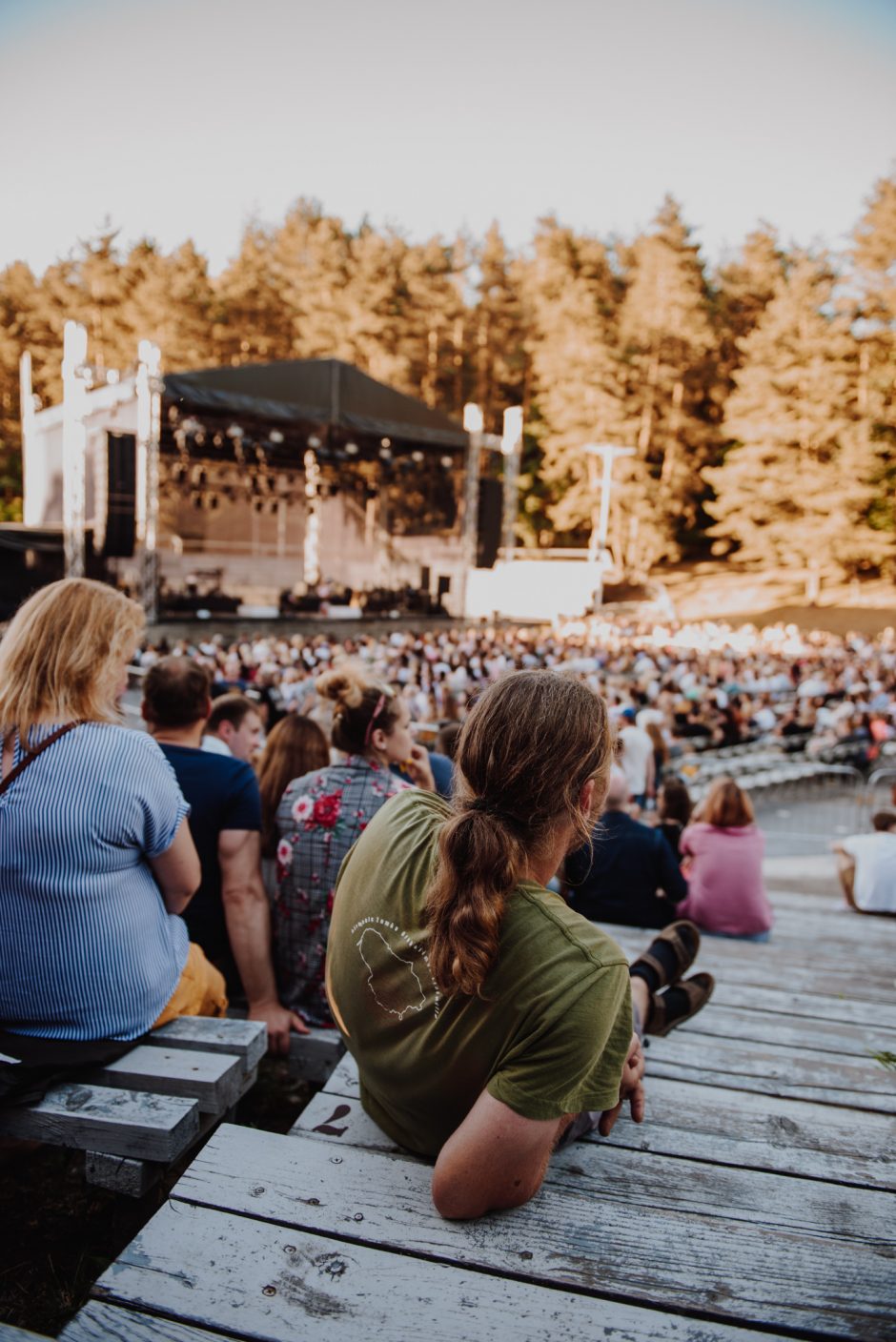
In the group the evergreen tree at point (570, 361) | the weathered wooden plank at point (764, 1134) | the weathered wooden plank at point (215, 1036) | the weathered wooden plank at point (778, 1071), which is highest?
the evergreen tree at point (570, 361)

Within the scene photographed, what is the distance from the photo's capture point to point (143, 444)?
15.6 meters

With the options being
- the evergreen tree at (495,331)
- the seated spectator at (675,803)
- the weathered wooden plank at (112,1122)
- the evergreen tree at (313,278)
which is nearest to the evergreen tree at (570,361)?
the evergreen tree at (495,331)

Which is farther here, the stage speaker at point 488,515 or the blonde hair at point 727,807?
the stage speaker at point 488,515

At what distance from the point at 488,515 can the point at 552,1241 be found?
815 inches

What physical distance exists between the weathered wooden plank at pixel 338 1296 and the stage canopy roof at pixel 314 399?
16.4 meters

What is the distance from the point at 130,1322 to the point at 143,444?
16.4 m

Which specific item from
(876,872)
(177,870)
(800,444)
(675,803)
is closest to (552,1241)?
(177,870)

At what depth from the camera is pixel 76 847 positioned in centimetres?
155

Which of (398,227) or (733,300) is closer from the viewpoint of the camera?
(398,227)

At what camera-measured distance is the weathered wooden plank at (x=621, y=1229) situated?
113 cm

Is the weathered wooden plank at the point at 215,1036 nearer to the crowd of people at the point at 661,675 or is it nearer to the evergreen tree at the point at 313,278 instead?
the crowd of people at the point at 661,675

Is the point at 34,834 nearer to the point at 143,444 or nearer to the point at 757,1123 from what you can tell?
the point at 757,1123

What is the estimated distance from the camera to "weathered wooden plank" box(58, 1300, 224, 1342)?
102cm

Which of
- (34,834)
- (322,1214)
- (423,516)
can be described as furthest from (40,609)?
(423,516)
